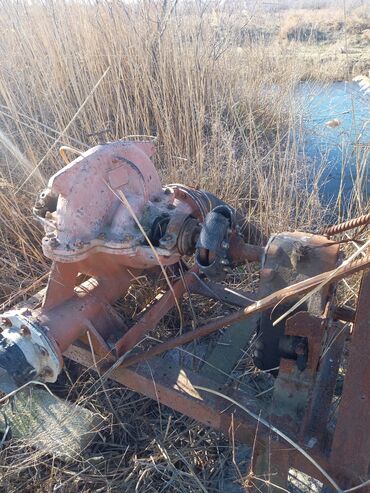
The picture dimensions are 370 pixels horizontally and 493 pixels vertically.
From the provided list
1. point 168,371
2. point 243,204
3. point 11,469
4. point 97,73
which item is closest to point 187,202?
point 168,371

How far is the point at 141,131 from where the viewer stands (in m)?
2.59

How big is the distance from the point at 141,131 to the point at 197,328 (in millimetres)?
1734

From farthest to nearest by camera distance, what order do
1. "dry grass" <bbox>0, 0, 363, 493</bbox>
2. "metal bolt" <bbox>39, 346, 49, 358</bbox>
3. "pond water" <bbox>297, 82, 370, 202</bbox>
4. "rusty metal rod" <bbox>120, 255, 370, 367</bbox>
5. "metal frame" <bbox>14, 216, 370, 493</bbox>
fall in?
"pond water" <bbox>297, 82, 370, 202</bbox> < "dry grass" <bbox>0, 0, 363, 493</bbox> < "metal bolt" <bbox>39, 346, 49, 358</bbox> < "metal frame" <bbox>14, 216, 370, 493</bbox> < "rusty metal rod" <bbox>120, 255, 370, 367</bbox>

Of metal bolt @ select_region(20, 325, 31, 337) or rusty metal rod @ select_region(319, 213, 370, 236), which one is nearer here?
rusty metal rod @ select_region(319, 213, 370, 236)

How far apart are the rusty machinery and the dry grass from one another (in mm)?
250

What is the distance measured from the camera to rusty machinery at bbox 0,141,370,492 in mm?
937

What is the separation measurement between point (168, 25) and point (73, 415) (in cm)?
215

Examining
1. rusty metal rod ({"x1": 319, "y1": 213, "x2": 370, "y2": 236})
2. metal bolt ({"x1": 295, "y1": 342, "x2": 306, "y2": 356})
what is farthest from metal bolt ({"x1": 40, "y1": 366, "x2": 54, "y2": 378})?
rusty metal rod ({"x1": 319, "y1": 213, "x2": 370, "y2": 236})

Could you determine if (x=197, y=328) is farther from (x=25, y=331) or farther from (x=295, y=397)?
(x=25, y=331)

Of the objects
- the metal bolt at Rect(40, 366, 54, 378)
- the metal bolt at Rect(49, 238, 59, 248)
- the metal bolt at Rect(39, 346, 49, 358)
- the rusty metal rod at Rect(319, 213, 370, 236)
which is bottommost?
the metal bolt at Rect(40, 366, 54, 378)

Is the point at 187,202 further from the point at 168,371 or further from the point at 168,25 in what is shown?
the point at 168,25

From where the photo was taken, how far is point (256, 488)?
104 cm

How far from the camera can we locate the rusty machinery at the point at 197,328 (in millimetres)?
937

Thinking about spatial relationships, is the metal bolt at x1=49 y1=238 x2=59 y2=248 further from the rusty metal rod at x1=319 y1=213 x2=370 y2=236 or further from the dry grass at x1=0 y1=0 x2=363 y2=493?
the rusty metal rod at x1=319 y1=213 x2=370 y2=236
